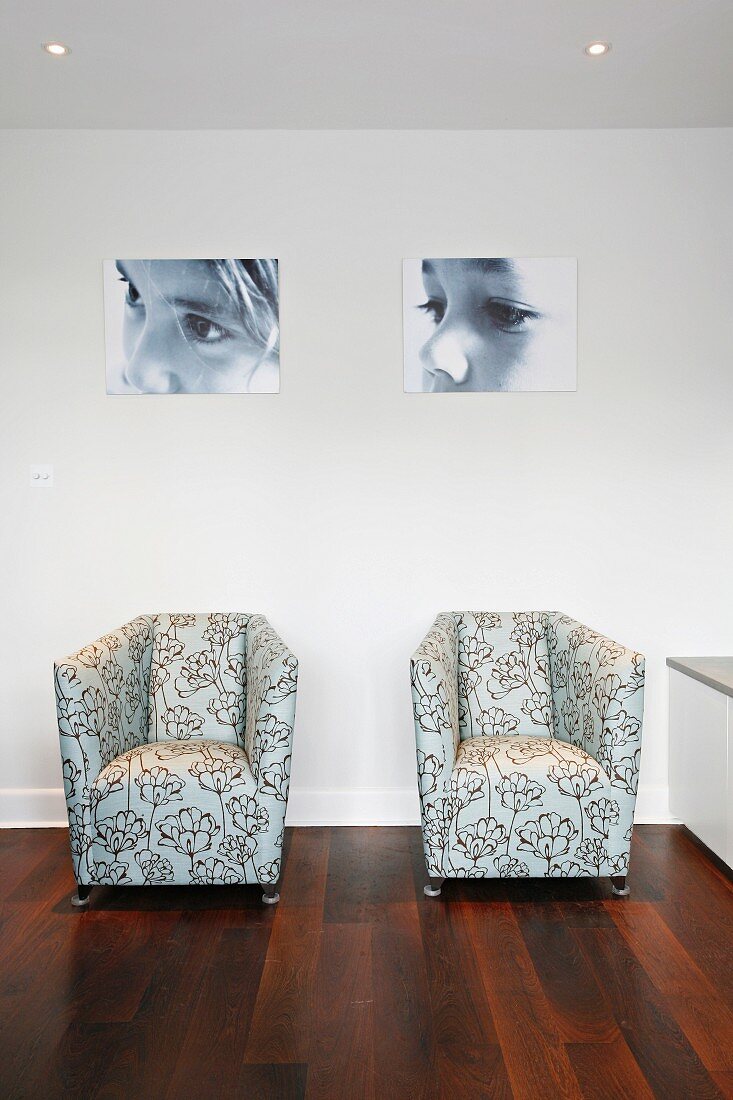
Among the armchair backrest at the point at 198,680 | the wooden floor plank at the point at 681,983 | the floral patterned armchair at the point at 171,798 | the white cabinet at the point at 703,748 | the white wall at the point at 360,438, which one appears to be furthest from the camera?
the white wall at the point at 360,438

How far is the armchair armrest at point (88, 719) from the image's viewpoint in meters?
2.79

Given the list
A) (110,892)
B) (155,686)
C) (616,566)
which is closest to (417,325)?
(616,566)

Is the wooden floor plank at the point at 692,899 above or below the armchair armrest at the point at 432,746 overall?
below

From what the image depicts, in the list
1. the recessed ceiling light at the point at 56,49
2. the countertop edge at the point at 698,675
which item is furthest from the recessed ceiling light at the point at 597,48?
the countertop edge at the point at 698,675

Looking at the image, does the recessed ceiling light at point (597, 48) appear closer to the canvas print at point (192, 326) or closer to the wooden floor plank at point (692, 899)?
the canvas print at point (192, 326)

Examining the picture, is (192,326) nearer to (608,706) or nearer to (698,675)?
(608,706)

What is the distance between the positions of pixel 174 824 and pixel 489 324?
226 cm

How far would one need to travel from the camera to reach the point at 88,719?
283 cm

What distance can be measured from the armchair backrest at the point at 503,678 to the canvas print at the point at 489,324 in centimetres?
99

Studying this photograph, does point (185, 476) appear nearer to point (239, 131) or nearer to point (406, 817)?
point (239, 131)

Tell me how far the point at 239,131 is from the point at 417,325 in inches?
41.8

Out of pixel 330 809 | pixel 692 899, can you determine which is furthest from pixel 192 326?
pixel 692 899

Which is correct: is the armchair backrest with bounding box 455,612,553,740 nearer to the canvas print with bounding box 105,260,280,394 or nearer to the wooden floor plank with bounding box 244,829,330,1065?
the wooden floor plank with bounding box 244,829,330,1065

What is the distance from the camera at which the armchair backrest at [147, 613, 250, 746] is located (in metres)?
3.33
